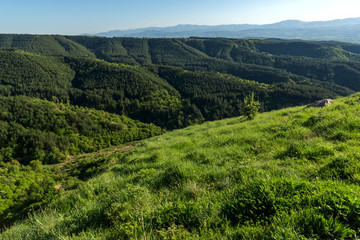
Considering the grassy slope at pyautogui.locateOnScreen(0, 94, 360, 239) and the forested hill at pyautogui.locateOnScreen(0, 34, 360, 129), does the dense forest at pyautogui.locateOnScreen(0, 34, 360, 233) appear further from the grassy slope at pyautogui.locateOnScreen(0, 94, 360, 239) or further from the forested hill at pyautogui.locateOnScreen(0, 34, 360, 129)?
the grassy slope at pyautogui.locateOnScreen(0, 94, 360, 239)

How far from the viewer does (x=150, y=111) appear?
134375mm

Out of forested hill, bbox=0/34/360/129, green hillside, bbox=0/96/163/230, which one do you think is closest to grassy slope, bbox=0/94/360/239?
green hillside, bbox=0/96/163/230

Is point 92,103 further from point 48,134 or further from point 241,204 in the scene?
Answer: point 241,204

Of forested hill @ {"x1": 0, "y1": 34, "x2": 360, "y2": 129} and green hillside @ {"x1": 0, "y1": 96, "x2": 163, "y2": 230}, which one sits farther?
forested hill @ {"x1": 0, "y1": 34, "x2": 360, "y2": 129}

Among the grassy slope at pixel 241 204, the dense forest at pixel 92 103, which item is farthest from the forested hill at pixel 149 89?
the grassy slope at pixel 241 204

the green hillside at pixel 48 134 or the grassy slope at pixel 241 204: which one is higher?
the grassy slope at pixel 241 204

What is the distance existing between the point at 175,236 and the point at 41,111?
121 metres

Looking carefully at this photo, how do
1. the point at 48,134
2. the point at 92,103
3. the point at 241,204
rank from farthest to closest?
the point at 92,103, the point at 48,134, the point at 241,204

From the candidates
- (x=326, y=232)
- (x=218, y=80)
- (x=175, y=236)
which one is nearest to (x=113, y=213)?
(x=175, y=236)

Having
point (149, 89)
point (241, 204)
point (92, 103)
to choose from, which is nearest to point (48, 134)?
point (92, 103)

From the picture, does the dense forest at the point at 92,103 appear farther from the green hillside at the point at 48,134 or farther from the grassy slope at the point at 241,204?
the grassy slope at the point at 241,204

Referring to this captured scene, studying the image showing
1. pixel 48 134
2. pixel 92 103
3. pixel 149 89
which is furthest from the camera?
pixel 149 89

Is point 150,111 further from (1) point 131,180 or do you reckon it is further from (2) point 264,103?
(1) point 131,180

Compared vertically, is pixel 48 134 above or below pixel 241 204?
below
